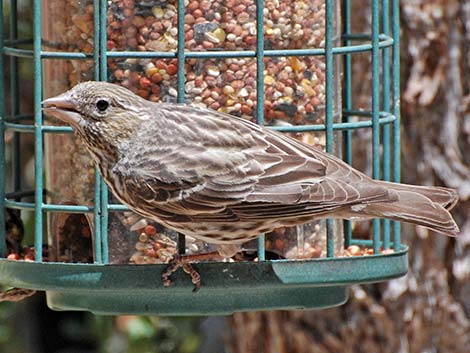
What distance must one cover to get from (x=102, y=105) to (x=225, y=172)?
2.10 feet

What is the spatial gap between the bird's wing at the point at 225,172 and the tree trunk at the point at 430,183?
205cm

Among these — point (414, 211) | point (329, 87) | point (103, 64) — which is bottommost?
point (414, 211)

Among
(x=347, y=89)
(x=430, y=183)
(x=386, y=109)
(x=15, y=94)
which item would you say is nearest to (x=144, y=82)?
(x=15, y=94)

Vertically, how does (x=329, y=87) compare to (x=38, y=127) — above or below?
above

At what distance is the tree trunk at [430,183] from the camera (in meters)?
8.09

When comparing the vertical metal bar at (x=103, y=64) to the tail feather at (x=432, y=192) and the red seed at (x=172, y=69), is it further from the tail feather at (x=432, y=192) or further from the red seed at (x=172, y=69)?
the tail feather at (x=432, y=192)

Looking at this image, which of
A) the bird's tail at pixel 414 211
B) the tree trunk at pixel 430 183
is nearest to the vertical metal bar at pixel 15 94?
the bird's tail at pixel 414 211

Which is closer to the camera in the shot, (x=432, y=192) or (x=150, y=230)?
(x=432, y=192)

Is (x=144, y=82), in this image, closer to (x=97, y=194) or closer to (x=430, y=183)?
(x=97, y=194)

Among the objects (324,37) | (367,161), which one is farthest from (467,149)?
(324,37)

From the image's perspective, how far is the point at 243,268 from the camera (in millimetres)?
6055

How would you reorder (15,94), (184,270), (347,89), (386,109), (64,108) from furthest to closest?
(347,89) < (15,94) < (386,109) < (184,270) < (64,108)

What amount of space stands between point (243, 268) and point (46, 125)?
52.3 inches

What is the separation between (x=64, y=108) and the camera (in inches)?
233
